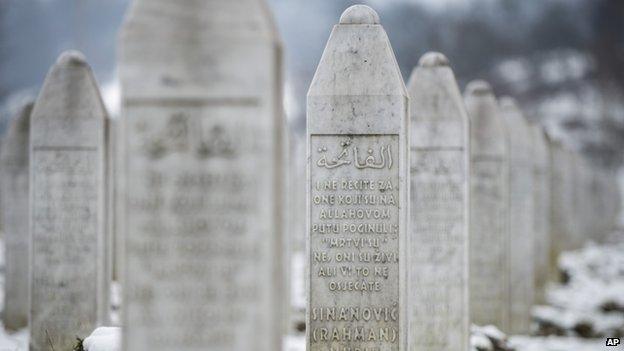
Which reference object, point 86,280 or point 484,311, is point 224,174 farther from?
point 484,311

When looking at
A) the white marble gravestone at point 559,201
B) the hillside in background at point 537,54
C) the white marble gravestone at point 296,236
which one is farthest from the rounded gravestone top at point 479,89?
the hillside in background at point 537,54

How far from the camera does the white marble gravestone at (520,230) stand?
17.5m

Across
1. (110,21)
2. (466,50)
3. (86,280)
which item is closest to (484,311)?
(86,280)

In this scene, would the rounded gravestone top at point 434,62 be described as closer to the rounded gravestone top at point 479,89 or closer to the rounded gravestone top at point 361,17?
the rounded gravestone top at point 361,17

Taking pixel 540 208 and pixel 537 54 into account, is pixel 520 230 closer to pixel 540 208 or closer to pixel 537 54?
pixel 540 208

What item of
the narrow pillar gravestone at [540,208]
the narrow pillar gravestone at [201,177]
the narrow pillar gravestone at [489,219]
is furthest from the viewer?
the narrow pillar gravestone at [540,208]

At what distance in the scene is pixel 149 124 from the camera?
6.89m

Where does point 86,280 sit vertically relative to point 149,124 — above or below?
below

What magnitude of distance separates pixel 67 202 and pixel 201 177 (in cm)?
627

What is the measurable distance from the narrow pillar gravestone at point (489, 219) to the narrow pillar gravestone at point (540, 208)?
13.1ft

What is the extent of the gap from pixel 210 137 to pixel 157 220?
605mm

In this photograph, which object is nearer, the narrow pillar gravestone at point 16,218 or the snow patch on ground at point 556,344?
the narrow pillar gravestone at point 16,218

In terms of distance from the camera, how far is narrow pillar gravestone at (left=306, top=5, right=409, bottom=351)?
387 inches

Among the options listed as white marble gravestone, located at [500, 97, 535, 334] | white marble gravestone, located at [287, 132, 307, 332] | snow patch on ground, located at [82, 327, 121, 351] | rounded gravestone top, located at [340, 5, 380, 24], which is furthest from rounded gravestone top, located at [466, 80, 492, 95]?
snow patch on ground, located at [82, 327, 121, 351]
